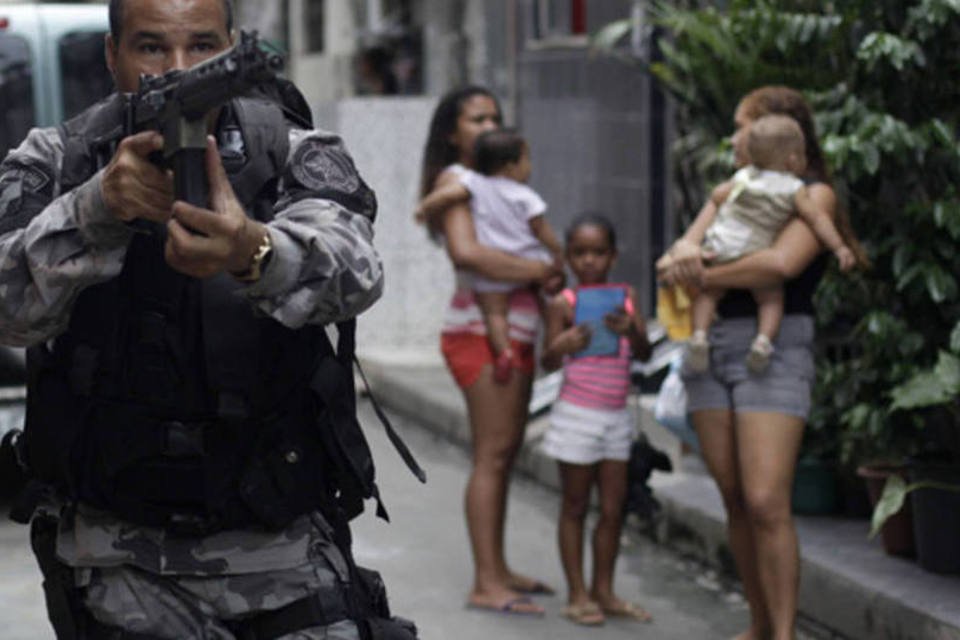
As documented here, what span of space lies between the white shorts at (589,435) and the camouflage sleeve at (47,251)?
3.82 meters

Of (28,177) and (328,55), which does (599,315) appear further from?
(328,55)

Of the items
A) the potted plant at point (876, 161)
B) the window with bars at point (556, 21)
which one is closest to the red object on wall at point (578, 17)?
the window with bars at point (556, 21)

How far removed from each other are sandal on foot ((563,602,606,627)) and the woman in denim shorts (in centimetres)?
77

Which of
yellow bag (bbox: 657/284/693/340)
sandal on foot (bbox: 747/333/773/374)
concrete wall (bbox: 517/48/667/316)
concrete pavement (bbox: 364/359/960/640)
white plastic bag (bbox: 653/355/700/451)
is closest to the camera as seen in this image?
sandal on foot (bbox: 747/333/773/374)

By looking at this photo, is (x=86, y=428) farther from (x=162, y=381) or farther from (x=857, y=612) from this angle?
(x=857, y=612)

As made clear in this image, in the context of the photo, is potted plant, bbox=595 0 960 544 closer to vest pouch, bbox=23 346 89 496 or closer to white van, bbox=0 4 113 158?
vest pouch, bbox=23 346 89 496

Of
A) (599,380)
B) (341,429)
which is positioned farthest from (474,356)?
(341,429)

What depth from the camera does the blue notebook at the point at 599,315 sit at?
6.98 meters

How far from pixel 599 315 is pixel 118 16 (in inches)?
150

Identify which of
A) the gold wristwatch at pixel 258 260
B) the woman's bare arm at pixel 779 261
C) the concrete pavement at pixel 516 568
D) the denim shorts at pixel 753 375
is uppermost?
the gold wristwatch at pixel 258 260

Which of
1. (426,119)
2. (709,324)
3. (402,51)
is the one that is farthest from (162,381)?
(402,51)

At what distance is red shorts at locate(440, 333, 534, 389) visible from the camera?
23.3 feet

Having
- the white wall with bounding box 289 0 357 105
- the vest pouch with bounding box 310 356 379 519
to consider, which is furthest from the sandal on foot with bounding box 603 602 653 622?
the white wall with bounding box 289 0 357 105

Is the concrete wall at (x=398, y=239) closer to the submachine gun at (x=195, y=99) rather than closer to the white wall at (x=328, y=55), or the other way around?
the white wall at (x=328, y=55)
